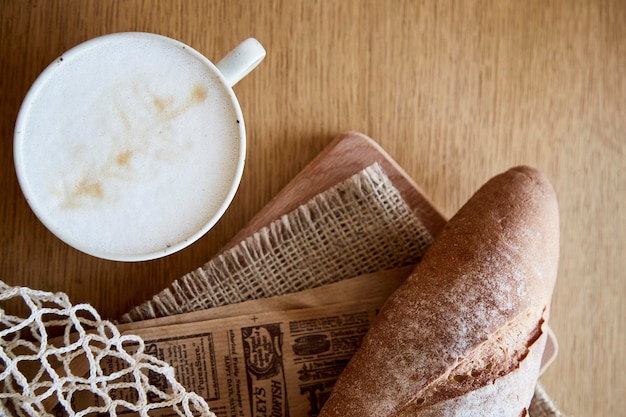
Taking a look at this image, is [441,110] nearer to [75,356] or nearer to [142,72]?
[142,72]

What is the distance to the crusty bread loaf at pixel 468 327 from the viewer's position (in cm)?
70

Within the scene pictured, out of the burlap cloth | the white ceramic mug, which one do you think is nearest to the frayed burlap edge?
the burlap cloth

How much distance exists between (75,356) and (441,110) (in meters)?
0.55

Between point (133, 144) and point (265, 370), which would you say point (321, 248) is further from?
point (133, 144)

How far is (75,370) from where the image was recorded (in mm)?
737

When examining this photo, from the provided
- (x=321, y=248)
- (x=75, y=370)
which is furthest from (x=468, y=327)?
(x=75, y=370)

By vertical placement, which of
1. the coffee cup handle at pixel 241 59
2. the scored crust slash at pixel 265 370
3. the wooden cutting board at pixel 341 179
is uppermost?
the coffee cup handle at pixel 241 59

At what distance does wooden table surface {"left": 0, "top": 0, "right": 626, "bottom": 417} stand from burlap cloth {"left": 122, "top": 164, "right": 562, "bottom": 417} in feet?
0.15

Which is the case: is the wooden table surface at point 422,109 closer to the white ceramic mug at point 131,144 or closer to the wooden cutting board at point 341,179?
the wooden cutting board at point 341,179

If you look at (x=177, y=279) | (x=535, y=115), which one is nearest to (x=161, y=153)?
(x=177, y=279)

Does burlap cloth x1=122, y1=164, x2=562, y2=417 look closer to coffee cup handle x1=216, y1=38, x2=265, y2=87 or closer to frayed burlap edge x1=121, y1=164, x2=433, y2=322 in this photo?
frayed burlap edge x1=121, y1=164, x2=433, y2=322

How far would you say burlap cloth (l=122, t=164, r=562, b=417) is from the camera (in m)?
0.79

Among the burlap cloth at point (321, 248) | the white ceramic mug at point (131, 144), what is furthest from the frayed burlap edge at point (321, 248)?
the white ceramic mug at point (131, 144)

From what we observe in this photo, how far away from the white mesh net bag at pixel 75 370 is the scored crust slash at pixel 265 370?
0.07 m
